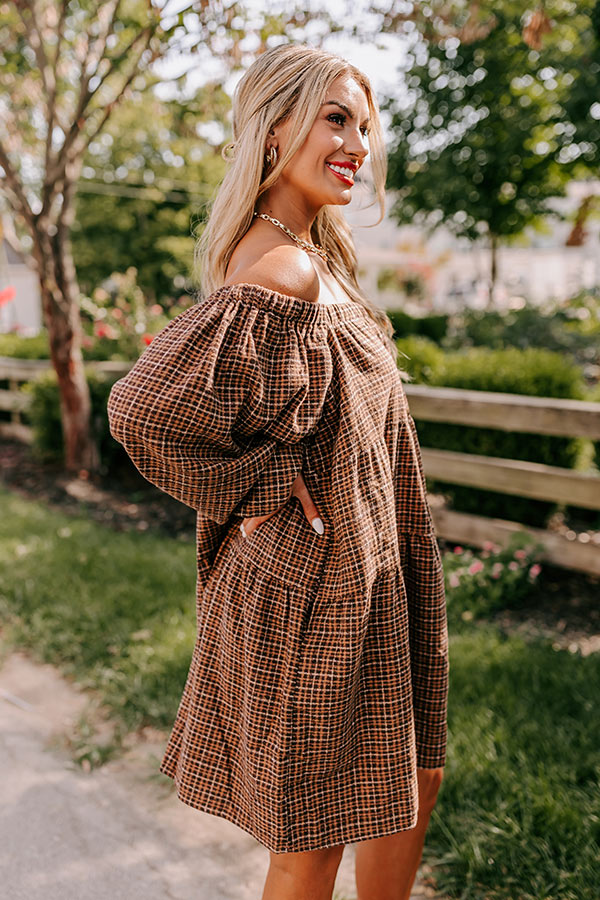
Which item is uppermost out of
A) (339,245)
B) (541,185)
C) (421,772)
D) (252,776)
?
(541,185)

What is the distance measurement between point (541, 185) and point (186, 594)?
18066 millimetres

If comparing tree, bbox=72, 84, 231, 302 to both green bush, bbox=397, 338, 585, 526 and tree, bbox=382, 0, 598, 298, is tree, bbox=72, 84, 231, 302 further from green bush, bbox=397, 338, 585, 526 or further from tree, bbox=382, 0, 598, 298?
green bush, bbox=397, 338, 585, 526

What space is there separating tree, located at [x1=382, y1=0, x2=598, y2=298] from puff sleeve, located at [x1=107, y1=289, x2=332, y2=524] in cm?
1575

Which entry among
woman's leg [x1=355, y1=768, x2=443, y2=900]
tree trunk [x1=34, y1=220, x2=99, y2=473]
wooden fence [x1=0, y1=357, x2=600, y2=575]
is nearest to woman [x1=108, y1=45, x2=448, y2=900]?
woman's leg [x1=355, y1=768, x2=443, y2=900]

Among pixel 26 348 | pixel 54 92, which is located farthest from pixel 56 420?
pixel 54 92

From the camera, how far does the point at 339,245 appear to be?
1.98m

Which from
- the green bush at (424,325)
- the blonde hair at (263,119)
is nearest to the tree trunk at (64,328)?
the blonde hair at (263,119)

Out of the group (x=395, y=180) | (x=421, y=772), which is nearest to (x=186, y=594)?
(x=421, y=772)

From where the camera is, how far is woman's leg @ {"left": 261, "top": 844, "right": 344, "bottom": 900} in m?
1.61

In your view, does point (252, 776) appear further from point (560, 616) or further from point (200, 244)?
point (560, 616)

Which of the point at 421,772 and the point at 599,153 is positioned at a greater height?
the point at 599,153

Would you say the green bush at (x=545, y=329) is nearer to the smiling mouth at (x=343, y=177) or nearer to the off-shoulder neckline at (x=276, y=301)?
the smiling mouth at (x=343, y=177)

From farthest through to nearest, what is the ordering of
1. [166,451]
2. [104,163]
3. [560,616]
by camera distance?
[104,163] < [560,616] < [166,451]

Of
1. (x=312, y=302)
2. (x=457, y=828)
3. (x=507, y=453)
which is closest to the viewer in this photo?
(x=312, y=302)
